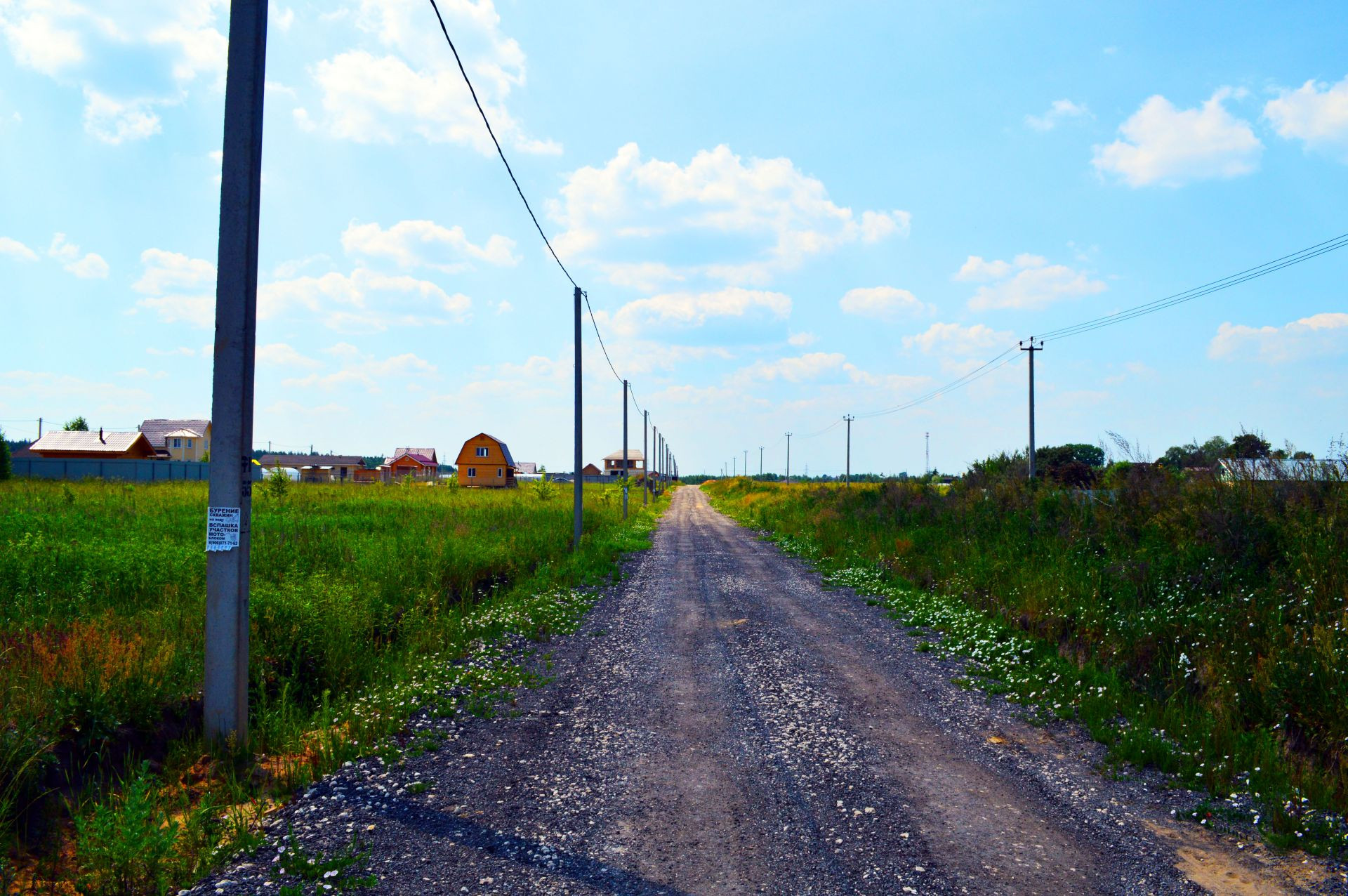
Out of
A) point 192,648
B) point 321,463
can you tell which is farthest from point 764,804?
point 321,463

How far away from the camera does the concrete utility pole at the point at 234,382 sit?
17.4 ft

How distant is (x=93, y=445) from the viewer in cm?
6525

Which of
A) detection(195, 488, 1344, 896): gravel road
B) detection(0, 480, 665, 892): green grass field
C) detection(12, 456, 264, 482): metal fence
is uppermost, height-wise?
detection(12, 456, 264, 482): metal fence

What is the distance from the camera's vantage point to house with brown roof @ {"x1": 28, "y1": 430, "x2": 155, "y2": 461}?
64.0 meters

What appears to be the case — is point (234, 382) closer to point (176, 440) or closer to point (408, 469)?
point (408, 469)

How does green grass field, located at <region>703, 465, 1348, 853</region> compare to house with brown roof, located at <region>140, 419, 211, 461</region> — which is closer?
green grass field, located at <region>703, 465, 1348, 853</region>

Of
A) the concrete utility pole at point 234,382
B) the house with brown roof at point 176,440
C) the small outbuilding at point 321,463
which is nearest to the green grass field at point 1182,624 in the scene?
the concrete utility pole at point 234,382

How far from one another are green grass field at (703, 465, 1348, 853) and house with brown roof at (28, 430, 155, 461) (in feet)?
244

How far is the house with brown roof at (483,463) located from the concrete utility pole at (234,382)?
235 ft

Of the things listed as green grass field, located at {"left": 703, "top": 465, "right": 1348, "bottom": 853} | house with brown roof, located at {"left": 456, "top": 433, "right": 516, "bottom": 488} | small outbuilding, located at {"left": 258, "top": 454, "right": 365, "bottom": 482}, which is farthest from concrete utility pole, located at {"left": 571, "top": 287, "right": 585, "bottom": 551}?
small outbuilding, located at {"left": 258, "top": 454, "right": 365, "bottom": 482}

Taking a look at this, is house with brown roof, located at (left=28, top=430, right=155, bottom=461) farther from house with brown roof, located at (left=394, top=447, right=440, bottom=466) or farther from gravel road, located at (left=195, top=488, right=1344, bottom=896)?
gravel road, located at (left=195, top=488, right=1344, bottom=896)

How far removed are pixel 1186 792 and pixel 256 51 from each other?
8684 millimetres

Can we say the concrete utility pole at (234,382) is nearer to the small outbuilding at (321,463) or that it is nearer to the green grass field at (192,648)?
the green grass field at (192,648)

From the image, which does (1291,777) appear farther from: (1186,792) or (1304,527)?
(1304,527)
